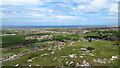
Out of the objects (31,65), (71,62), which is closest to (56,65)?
(71,62)

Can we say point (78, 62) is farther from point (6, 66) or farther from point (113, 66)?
point (6, 66)

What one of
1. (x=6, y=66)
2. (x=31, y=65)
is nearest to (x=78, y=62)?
(x=31, y=65)

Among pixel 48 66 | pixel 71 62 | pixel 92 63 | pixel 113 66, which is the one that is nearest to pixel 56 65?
pixel 48 66

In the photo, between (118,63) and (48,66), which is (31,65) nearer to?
(48,66)

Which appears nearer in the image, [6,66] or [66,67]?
[66,67]

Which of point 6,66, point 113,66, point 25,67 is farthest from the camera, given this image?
point 6,66

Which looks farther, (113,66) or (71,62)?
(71,62)

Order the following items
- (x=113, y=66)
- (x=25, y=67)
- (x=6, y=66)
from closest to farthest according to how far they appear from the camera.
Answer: (x=113, y=66), (x=25, y=67), (x=6, y=66)

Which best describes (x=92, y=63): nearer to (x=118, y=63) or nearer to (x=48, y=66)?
(x=118, y=63)
